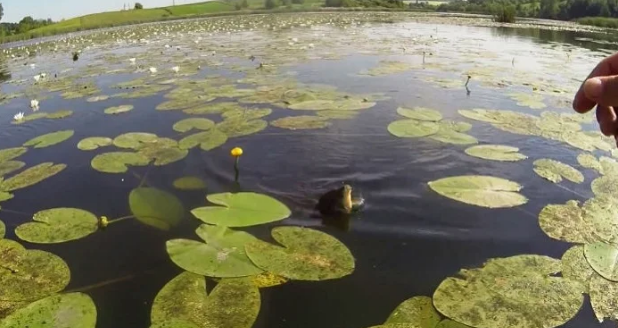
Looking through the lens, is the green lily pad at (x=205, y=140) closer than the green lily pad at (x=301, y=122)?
Yes

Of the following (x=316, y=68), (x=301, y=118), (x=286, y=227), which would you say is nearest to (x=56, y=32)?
(x=316, y=68)

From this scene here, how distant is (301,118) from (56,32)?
3288 centimetres

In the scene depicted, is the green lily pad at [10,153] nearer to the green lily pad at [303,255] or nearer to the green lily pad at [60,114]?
the green lily pad at [60,114]

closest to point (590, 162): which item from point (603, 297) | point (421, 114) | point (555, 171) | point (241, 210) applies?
point (555, 171)

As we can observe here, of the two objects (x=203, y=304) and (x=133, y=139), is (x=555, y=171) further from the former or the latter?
(x=133, y=139)

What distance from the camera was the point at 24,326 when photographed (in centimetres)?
222

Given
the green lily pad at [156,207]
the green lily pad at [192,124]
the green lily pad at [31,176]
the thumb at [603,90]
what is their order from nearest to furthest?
the thumb at [603,90] → the green lily pad at [156,207] → the green lily pad at [31,176] → the green lily pad at [192,124]

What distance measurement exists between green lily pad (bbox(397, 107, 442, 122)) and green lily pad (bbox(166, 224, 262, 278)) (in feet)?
10.9

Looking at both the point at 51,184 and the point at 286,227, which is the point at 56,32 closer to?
the point at 51,184

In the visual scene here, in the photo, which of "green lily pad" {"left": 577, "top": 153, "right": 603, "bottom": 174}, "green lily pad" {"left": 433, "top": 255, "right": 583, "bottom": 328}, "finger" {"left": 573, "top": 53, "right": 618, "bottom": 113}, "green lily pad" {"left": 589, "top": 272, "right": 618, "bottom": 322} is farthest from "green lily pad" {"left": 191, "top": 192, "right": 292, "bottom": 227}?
"green lily pad" {"left": 577, "top": 153, "right": 603, "bottom": 174}

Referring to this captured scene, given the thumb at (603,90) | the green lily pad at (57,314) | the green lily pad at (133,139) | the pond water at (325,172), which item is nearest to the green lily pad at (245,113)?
the pond water at (325,172)

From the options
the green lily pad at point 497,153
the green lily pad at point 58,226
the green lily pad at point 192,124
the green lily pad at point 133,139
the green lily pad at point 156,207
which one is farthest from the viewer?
the green lily pad at point 192,124

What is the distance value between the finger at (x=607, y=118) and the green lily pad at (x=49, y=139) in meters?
5.70

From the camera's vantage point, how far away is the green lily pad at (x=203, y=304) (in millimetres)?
2252
